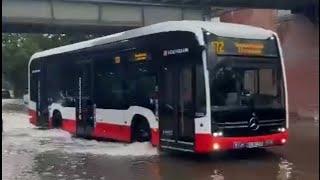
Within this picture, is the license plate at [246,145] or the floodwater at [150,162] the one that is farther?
the license plate at [246,145]

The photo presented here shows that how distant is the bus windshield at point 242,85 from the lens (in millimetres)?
10398

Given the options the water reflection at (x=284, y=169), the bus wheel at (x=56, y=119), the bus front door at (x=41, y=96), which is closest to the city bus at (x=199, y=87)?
the water reflection at (x=284, y=169)

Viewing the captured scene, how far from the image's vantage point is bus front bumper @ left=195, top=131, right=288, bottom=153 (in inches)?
406

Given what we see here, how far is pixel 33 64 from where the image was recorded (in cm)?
2017

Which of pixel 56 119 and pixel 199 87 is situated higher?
pixel 199 87

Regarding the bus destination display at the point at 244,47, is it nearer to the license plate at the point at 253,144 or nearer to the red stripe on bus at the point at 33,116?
the license plate at the point at 253,144

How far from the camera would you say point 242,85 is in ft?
34.7

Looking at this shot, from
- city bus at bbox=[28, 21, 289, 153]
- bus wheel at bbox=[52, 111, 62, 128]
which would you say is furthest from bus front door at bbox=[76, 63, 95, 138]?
bus wheel at bbox=[52, 111, 62, 128]

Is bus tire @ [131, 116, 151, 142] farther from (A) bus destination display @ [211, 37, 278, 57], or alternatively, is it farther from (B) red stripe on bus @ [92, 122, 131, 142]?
(A) bus destination display @ [211, 37, 278, 57]

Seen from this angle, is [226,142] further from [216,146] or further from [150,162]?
[150,162]

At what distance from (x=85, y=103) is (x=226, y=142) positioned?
19.1ft

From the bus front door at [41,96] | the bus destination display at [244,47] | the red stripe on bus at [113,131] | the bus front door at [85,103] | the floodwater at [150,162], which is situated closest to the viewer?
the floodwater at [150,162]

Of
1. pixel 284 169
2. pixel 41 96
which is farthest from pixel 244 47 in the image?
pixel 41 96

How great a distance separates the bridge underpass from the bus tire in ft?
39.4
